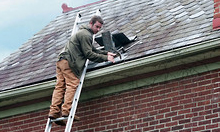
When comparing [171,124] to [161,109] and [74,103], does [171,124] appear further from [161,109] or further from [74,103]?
[74,103]

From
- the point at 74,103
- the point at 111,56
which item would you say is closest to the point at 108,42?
the point at 111,56

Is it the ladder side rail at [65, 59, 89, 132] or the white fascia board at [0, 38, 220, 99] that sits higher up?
the white fascia board at [0, 38, 220, 99]

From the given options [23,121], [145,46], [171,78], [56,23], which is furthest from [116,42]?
[56,23]

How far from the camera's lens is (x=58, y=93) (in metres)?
9.60

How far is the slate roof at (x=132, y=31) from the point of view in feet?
32.2

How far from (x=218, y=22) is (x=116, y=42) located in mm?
1988

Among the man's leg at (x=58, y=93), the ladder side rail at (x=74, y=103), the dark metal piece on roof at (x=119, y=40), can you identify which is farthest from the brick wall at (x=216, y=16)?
the man's leg at (x=58, y=93)

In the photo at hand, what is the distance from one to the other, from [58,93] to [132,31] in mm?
2323

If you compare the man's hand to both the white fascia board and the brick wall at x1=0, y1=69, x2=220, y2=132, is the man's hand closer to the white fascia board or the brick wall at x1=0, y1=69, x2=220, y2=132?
the white fascia board

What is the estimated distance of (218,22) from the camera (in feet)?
30.9

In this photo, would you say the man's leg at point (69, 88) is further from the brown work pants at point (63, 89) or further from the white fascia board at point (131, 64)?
the white fascia board at point (131, 64)

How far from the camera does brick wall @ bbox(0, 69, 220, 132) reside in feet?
29.8

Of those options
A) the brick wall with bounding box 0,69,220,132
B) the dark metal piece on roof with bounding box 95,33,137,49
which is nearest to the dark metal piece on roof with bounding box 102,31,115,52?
the dark metal piece on roof with bounding box 95,33,137,49

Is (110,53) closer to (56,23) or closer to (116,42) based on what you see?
(116,42)
